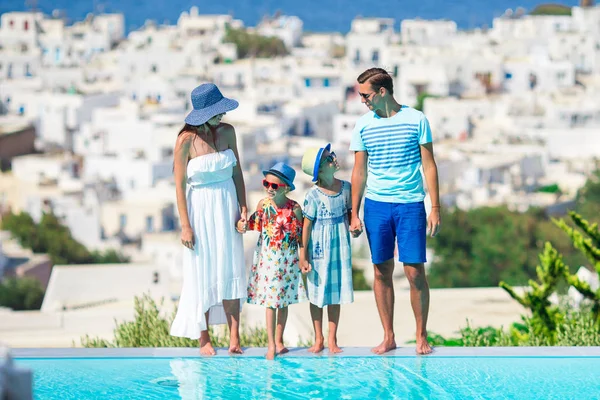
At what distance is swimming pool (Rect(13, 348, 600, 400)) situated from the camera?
5.33 meters

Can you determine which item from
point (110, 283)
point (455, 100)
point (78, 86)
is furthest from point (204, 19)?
point (110, 283)

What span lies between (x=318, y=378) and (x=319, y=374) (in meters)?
0.05

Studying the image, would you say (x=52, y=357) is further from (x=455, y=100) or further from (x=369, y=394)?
(x=455, y=100)

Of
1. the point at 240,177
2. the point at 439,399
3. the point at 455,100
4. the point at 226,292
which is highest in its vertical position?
the point at 455,100

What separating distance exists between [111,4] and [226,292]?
561 feet

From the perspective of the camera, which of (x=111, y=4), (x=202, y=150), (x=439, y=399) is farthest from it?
(x=111, y=4)

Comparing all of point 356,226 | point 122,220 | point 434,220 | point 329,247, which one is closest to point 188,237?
point 329,247

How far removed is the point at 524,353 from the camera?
581 cm

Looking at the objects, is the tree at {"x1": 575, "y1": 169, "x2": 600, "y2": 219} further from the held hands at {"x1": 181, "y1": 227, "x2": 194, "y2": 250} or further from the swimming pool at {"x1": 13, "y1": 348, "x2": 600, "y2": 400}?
the held hands at {"x1": 181, "y1": 227, "x2": 194, "y2": 250}

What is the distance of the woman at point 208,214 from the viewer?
5.59 meters

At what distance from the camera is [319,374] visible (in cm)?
554

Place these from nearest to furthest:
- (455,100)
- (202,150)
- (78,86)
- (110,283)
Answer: (202,150) < (110,283) < (455,100) < (78,86)

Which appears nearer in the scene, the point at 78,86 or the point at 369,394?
the point at 369,394

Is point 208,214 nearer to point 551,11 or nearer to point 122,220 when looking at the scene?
point 122,220
